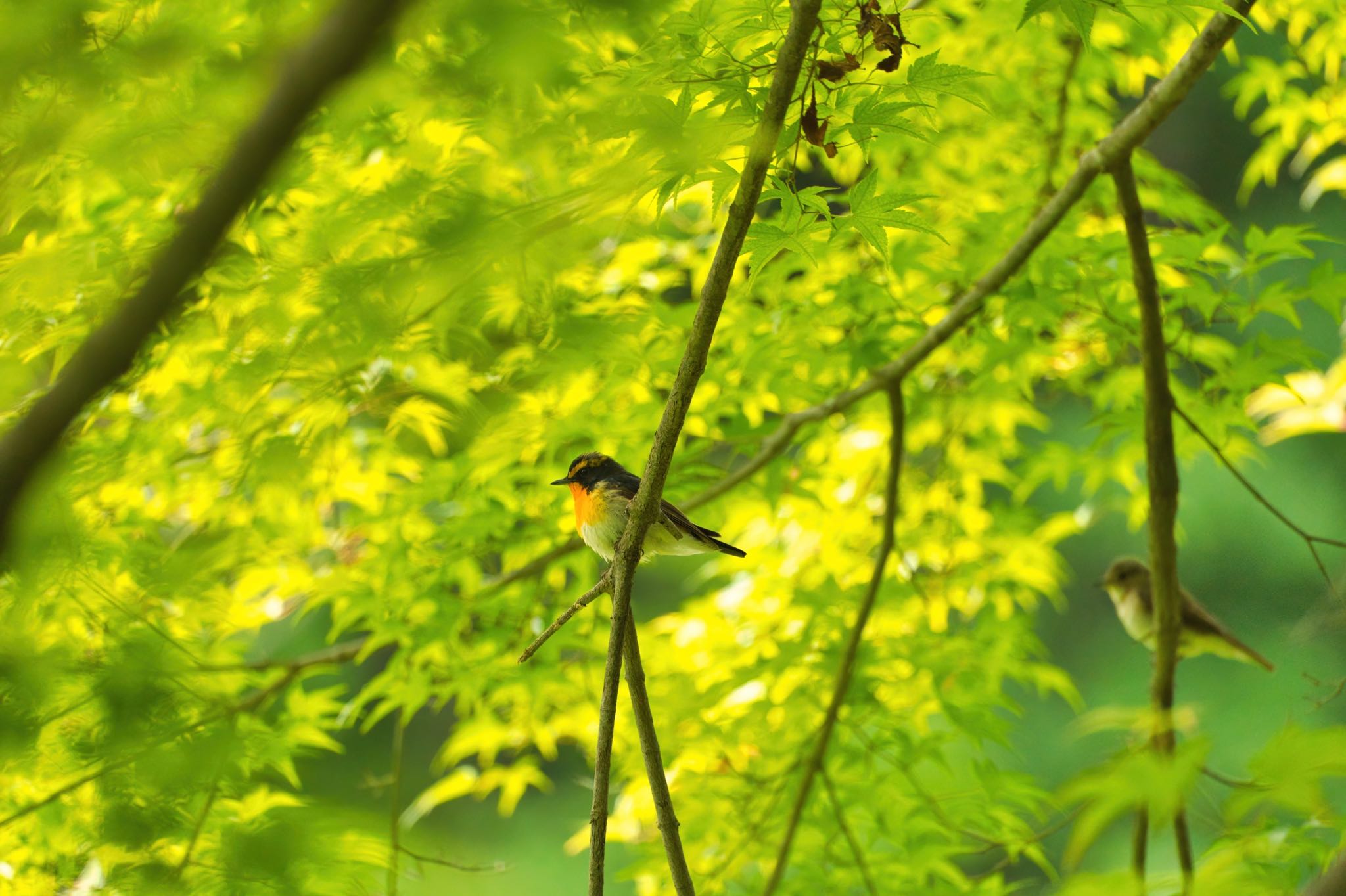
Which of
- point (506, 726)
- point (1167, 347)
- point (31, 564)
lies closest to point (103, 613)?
point (31, 564)

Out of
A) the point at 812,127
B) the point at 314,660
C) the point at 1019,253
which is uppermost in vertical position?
the point at 812,127

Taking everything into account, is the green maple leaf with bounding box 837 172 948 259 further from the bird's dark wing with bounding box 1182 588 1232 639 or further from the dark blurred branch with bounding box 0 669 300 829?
the bird's dark wing with bounding box 1182 588 1232 639

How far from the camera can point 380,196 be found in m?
1.45

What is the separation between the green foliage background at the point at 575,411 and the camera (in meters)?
1.09

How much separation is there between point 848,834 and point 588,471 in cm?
108

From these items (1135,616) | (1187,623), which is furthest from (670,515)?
(1187,623)

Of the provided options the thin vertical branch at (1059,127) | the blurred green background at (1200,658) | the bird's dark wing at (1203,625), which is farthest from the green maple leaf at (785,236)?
the blurred green background at (1200,658)

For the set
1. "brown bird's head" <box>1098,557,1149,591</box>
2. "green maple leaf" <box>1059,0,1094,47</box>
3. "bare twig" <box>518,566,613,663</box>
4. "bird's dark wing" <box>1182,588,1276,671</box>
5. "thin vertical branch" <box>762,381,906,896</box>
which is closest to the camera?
"green maple leaf" <box>1059,0,1094,47</box>

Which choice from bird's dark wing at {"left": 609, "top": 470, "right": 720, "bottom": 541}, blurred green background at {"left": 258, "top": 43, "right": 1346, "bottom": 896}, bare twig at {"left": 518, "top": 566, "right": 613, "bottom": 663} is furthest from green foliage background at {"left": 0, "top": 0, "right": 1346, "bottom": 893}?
blurred green background at {"left": 258, "top": 43, "right": 1346, "bottom": 896}

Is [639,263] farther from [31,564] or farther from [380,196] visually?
[31,564]

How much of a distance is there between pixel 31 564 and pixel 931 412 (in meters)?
2.71

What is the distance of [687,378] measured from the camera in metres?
1.32

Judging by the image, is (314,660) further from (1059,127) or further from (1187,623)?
(1187,623)

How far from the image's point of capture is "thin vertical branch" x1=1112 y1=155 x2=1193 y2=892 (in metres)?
2.34
